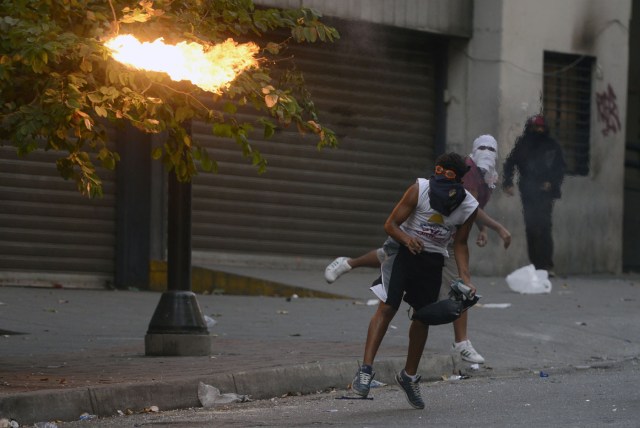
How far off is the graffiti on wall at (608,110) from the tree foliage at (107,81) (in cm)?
1094

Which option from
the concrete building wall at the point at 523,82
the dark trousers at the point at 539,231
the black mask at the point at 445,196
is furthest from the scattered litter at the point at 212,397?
the dark trousers at the point at 539,231

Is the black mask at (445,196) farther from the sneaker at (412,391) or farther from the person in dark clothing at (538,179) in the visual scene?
the person in dark clothing at (538,179)

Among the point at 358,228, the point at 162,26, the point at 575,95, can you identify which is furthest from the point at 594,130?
the point at 162,26

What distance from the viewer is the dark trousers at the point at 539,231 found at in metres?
18.3

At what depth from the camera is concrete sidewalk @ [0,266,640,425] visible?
8383 mm

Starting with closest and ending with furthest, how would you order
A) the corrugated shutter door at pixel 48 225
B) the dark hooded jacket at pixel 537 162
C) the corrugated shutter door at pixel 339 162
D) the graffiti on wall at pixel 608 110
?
the corrugated shutter door at pixel 48 225, the corrugated shutter door at pixel 339 162, the dark hooded jacket at pixel 537 162, the graffiti on wall at pixel 608 110

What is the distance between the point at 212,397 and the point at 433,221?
1732 mm

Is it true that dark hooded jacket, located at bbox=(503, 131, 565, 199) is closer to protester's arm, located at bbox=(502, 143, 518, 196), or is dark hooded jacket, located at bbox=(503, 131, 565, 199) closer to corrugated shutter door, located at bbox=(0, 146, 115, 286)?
protester's arm, located at bbox=(502, 143, 518, 196)

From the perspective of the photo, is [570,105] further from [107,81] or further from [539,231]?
[107,81]

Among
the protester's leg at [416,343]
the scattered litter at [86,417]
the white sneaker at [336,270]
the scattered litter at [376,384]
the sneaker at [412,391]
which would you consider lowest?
the scattered litter at [376,384]

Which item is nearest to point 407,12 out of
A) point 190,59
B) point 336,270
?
point 336,270

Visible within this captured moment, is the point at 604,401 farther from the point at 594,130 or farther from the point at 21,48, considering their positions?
the point at 594,130

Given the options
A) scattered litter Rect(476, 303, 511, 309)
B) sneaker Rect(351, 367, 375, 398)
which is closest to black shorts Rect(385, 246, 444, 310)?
sneaker Rect(351, 367, 375, 398)

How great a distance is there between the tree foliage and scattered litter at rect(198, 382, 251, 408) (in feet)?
4.48
